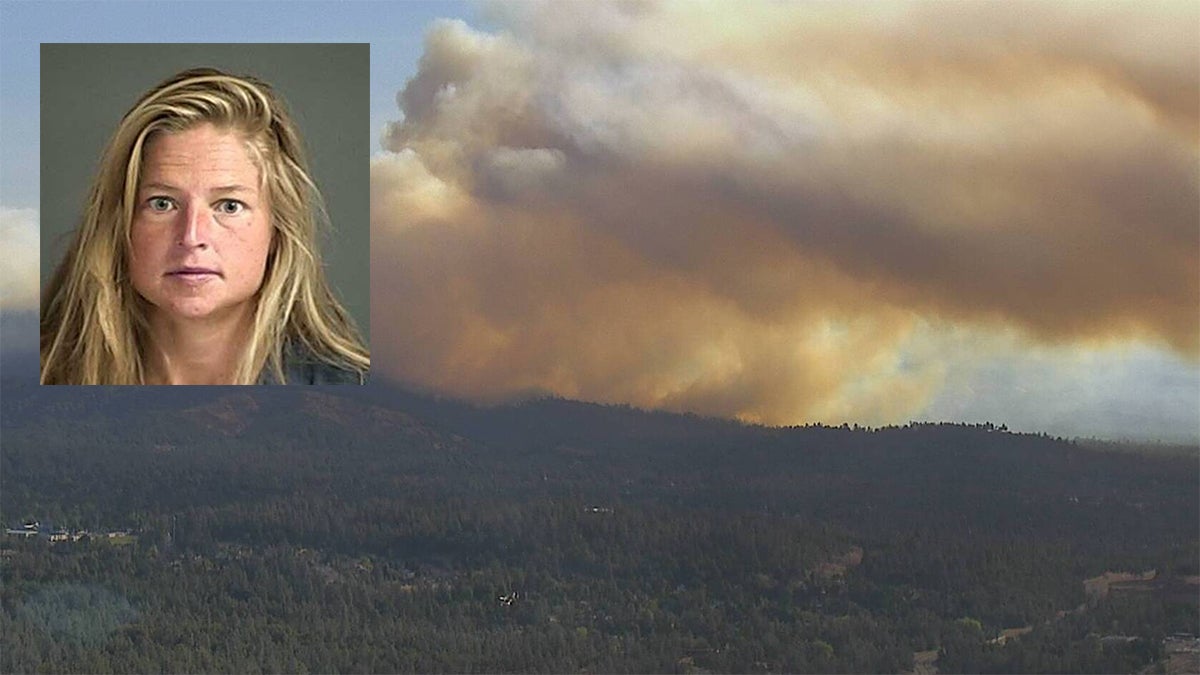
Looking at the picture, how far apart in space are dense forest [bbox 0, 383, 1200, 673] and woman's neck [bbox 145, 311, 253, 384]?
50cm

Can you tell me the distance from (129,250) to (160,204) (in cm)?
16

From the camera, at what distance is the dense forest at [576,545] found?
456 cm

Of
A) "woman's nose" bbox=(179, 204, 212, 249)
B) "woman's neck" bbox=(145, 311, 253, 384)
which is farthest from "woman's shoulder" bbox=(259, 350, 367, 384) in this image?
"woman's nose" bbox=(179, 204, 212, 249)

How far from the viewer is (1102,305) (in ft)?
14.9

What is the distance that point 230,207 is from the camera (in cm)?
397

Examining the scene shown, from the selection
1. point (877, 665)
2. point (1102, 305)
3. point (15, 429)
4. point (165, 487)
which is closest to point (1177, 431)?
point (1102, 305)

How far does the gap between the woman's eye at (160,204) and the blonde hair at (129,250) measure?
57 millimetres

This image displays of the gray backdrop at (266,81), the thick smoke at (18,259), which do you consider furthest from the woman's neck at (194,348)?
the thick smoke at (18,259)

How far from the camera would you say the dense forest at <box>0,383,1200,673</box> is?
179 inches

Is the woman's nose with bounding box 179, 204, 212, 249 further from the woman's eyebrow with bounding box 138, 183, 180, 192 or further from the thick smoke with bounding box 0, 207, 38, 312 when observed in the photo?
the thick smoke with bounding box 0, 207, 38, 312

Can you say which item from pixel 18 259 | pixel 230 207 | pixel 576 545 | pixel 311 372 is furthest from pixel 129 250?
pixel 576 545

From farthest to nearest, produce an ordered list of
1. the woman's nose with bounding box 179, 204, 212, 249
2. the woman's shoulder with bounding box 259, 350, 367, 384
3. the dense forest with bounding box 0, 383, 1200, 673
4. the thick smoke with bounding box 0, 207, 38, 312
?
the dense forest with bounding box 0, 383, 1200, 673 < the thick smoke with bounding box 0, 207, 38, 312 < the woman's shoulder with bounding box 259, 350, 367, 384 < the woman's nose with bounding box 179, 204, 212, 249

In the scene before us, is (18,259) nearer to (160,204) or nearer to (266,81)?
(160,204)

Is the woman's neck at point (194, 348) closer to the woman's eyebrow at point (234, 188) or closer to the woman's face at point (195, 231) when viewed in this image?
the woman's face at point (195, 231)
